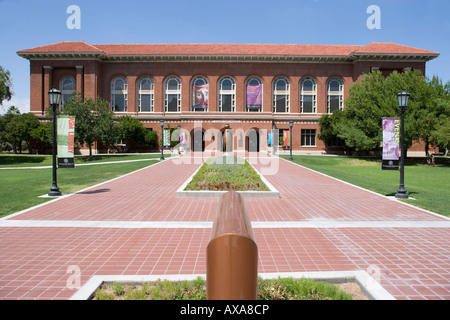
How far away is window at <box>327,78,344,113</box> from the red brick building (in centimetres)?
14

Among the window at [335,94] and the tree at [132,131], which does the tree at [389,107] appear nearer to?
the window at [335,94]

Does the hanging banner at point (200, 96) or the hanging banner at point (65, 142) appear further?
the hanging banner at point (200, 96)

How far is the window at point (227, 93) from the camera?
45.5 m

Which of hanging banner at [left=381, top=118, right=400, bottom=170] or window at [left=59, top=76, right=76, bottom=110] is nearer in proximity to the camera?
hanging banner at [left=381, top=118, right=400, bottom=170]

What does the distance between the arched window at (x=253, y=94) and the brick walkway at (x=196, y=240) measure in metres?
35.4

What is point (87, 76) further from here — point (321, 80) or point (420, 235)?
point (420, 235)

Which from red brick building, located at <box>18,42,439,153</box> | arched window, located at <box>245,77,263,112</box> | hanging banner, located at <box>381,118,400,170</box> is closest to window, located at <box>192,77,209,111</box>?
red brick building, located at <box>18,42,439,153</box>

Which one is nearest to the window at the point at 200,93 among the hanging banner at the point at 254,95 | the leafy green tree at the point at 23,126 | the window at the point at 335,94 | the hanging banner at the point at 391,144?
the hanging banner at the point at 254,95

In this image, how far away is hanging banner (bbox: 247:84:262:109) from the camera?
149ft

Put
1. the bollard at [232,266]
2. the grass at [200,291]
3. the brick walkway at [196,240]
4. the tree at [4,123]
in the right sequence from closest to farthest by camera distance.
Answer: the bollard at [232,266]
the grass at [200,291]
the brick walkway at [196,240]
the tree at [4,123]

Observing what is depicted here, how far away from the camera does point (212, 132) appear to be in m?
44.5

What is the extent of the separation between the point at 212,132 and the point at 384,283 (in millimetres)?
40529

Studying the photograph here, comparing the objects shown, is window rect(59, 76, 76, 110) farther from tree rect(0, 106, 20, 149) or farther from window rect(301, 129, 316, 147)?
window rect(301, 129, 316, 147)
